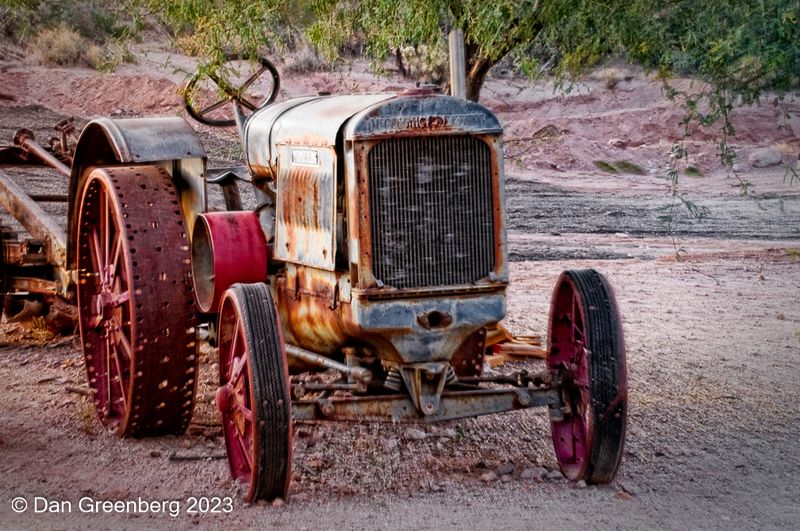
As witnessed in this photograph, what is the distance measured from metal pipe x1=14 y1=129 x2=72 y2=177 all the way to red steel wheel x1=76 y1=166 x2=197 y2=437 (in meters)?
1.54

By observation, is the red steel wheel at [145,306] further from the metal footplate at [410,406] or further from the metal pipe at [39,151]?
the metal pipe at [39,151]

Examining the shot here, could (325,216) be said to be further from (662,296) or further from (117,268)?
(662,296)

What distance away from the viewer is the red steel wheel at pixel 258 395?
513 cm

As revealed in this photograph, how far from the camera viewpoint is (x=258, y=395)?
5.12m

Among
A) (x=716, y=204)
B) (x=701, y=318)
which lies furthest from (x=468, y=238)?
(x=716, y=204)

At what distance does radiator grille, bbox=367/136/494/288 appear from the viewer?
215 inches

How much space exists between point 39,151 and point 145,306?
3055 millimetres

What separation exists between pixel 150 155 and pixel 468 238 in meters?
2.20

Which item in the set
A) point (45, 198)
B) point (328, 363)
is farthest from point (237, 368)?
point (45, 198)

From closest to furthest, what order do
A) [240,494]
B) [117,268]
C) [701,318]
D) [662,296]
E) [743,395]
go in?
1. [240,494]
2. [117,268]
3. [743,395]
4. [701,318]
5. [662,296]

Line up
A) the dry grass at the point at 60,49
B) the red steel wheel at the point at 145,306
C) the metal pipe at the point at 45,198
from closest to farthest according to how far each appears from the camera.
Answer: the red steel wheel at the point at 145,306 < the metal pipe at the point at 45,198 < the dry grass at the point at 60,49

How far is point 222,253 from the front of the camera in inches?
245

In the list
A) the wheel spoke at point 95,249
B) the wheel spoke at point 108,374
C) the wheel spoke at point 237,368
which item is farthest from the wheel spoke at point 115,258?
the wheel spoke at point 237,368

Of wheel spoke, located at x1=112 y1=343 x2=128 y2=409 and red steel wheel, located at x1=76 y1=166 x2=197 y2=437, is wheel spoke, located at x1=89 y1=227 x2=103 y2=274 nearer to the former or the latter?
red steel wheel, located at x1=76 y1=166 x2=197 y2=437
